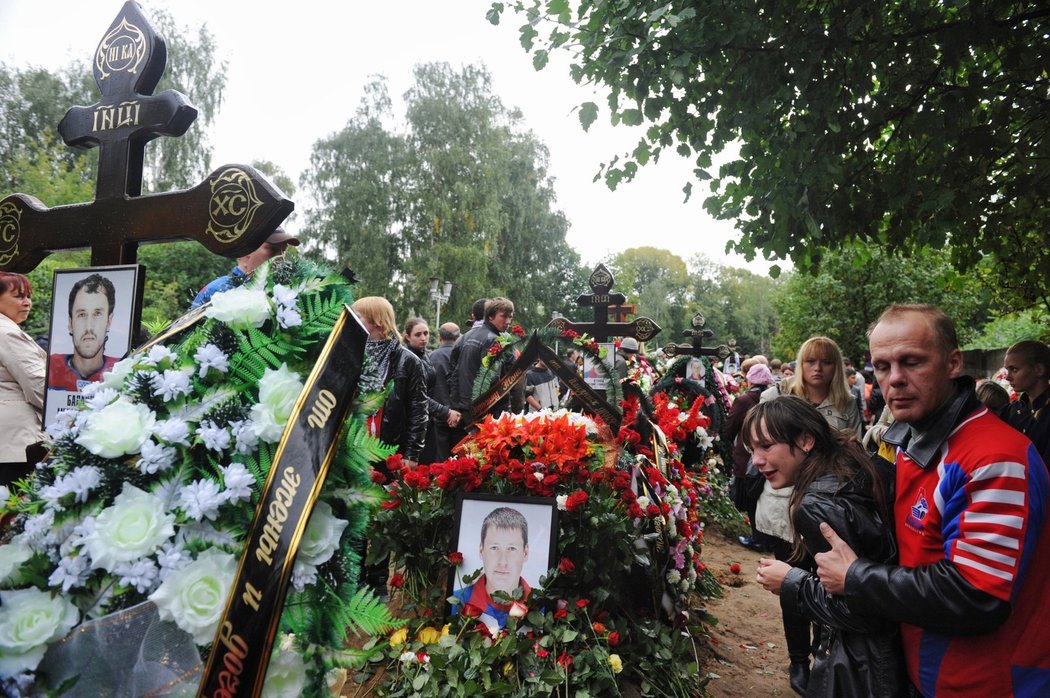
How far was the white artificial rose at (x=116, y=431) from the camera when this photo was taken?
1.25 m

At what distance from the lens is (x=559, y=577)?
137 inches

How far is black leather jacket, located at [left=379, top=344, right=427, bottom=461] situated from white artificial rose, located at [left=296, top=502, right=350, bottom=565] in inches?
140

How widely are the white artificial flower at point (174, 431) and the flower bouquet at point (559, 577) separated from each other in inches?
77.5

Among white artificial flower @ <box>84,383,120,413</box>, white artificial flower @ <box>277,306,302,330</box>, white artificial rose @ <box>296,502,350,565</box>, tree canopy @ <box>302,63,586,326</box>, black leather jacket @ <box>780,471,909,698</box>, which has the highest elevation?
tree canopy @ <box>302,63,586,326</box>

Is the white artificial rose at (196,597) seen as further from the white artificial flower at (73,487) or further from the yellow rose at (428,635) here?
the yellow rose at (428,635)

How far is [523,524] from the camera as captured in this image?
354cm

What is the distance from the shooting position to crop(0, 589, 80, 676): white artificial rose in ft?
3.76

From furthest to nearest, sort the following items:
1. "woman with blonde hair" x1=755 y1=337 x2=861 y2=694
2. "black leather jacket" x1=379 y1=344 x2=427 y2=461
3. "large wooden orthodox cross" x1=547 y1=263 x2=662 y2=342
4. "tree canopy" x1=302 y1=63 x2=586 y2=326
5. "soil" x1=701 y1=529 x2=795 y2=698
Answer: "tree canopy" x1=302 y1=63 x2=586 y2=326, "large wooden orthodox cross" x1=547 y1=263 x2=662 y2=342, "black leather jacket" x1=379 y1=344 x2=427 y2=461, "woman with blonde hair" x1=755 y1=337 x2=861 y2=694, "soil" x1=701 y1=529 x2=795 y2=698

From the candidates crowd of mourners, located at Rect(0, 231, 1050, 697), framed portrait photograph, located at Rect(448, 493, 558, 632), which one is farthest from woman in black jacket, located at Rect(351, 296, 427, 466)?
crowd of mourners, located at Rect(0, 231, 1050, 697)

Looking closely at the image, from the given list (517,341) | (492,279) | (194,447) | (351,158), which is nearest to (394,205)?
(351,158)

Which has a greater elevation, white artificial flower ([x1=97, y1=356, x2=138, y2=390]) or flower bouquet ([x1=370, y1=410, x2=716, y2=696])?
white artificial flower ([x1=97, y1=356, x2=138, y2=390])

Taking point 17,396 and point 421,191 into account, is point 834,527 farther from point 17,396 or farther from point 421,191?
point 421,191

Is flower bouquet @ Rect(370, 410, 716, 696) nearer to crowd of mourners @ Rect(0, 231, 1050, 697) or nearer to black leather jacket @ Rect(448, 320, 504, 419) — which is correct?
crowd of mourners @ Rect(0, 231, 1050, 697)

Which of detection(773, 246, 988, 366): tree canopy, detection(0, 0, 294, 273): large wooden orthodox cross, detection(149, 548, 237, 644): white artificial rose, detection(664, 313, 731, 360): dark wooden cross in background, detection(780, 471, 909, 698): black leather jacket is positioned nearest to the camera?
detection(149, 548, 237, 644): white artificial rose
